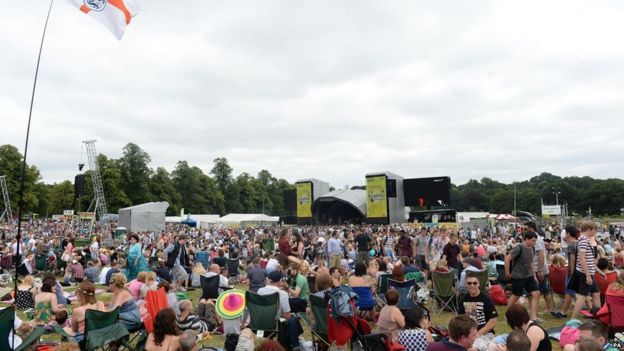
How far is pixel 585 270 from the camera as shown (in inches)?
235

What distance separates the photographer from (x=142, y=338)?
527cm

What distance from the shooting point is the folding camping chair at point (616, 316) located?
4773 millimetres

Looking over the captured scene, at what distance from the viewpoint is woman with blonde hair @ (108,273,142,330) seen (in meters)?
5.43

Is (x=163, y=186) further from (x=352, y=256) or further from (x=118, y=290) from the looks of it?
(x=118, y=290)

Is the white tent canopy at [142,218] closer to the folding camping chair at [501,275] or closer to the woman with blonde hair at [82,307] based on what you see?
the folding camping chair at [501,275]

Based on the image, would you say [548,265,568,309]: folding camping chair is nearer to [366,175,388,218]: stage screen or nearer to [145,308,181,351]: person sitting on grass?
[145,308,181,351]: person sitting on grass

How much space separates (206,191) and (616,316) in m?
73.5

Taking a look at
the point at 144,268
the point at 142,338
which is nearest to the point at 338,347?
the point at 142,338

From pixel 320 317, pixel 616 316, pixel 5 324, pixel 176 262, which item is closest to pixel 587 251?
pixel 616 316

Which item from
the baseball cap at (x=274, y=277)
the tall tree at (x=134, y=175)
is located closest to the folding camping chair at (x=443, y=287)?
the baseball cap at (x=274, y=277)

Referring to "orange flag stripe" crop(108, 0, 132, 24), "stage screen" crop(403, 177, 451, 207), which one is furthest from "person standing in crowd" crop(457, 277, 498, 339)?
"stage screen" crop(403, 177, 451, 207)

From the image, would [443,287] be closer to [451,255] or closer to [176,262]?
[451,255]

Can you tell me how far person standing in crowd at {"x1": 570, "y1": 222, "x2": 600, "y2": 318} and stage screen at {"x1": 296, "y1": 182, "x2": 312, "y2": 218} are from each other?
42013mm

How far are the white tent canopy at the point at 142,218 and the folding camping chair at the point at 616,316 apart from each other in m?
27.7
